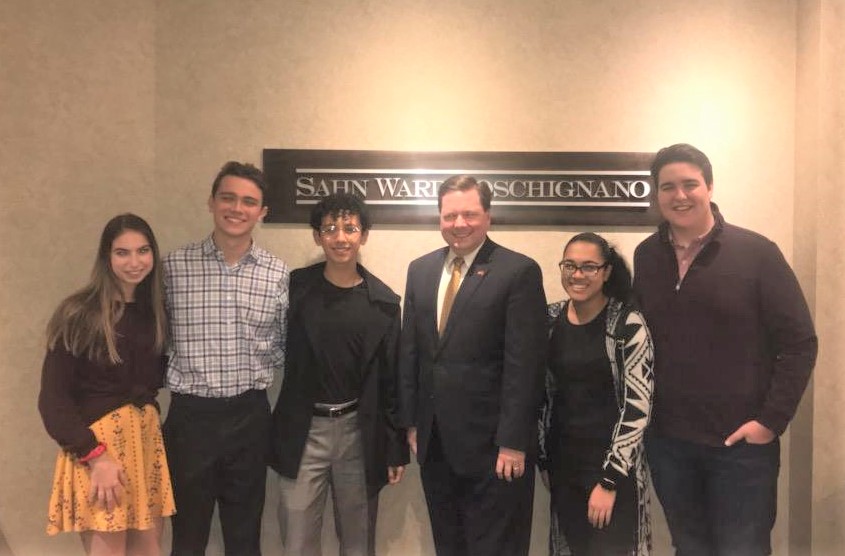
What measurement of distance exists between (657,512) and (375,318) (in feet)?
5.76

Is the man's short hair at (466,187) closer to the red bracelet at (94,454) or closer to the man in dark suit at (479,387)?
the man in dark suit at (479,387)

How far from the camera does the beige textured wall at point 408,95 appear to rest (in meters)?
2.70

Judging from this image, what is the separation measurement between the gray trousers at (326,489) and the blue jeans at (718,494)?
3.72 feet

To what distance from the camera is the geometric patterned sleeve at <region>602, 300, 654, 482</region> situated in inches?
71.9

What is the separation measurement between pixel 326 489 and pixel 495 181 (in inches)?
62.5

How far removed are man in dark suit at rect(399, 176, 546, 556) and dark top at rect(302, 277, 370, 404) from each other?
262mm

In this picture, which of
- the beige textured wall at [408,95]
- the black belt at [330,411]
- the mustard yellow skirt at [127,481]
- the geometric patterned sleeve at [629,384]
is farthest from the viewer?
the beige textured wall at [408,95]

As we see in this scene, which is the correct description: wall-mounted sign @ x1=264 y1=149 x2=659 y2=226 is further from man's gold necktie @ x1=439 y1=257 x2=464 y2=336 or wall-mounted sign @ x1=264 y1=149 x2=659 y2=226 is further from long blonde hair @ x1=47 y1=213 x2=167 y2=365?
long blonde hair @ x1=47 y1=213 x2=167 y2=365

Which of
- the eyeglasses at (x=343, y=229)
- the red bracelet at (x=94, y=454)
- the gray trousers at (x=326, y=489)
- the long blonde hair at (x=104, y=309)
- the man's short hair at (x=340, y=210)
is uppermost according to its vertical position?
the man's short hair at (x=340, y=210)

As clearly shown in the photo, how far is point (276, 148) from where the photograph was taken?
2770 mm

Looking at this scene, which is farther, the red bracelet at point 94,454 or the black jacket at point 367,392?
the black jacket at point 367,392

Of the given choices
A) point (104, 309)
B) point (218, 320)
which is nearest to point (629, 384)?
point (218, 320)

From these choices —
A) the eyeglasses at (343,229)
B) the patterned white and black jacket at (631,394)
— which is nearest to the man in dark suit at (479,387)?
the patterned white and black jacket at (631,394)

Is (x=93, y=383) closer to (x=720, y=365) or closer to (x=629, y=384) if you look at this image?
(x=629, y=384)
